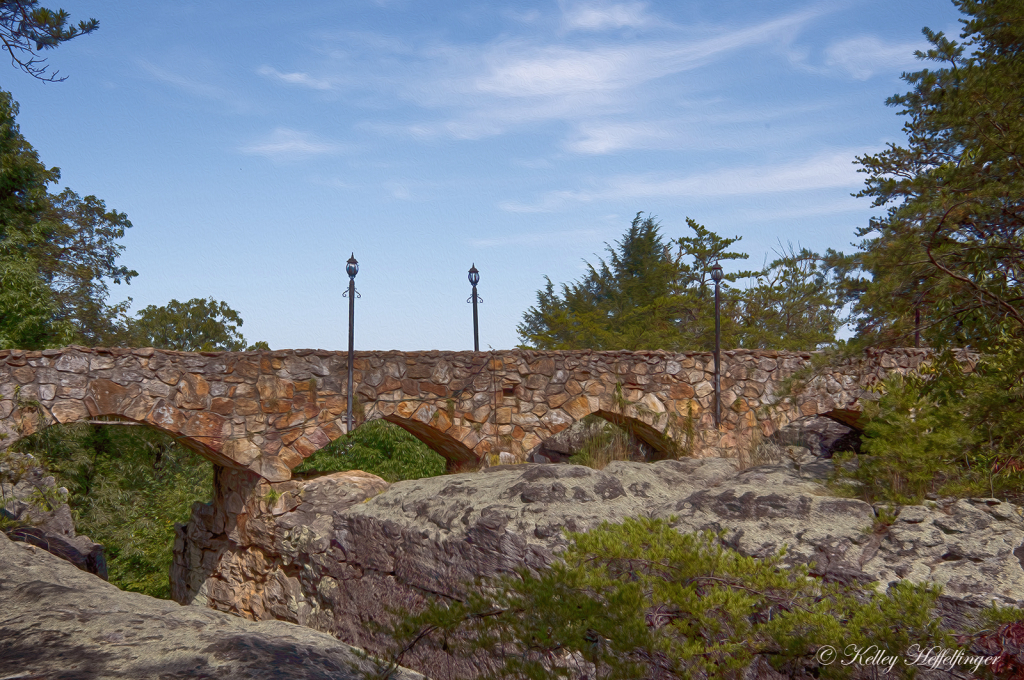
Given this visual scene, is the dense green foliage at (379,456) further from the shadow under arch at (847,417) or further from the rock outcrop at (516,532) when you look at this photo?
the shadow under arch at (847,417)

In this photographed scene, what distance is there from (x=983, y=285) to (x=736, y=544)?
2.44m

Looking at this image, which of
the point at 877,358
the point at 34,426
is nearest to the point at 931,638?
the point at 34,426

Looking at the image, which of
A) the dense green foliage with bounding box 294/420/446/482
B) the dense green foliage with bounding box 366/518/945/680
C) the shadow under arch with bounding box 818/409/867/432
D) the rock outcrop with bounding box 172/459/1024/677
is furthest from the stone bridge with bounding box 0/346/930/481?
the dense green foliage with bounding box 294/420/446/482

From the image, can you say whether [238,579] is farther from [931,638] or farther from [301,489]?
[931,638]

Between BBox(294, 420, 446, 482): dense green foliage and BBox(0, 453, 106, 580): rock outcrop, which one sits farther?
BBox(294, 420, 446, 482): dense green foliage

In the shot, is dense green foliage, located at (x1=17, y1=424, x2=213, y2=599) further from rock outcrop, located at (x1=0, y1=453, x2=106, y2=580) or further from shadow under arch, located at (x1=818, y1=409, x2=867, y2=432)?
shadow under arch, located at (x1=818, y1=409, x2=867, y2=432)

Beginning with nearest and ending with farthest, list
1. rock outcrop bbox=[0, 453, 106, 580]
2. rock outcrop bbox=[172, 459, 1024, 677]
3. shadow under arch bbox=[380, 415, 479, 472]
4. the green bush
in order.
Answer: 1. rock outcrop bbox=[172, 459, 1024, 677]
2. the green bush
3. rock outcrop bbox=[0, 453, 106, 580]
4. shadow under arch bbox=[380, 415, 479, 472]

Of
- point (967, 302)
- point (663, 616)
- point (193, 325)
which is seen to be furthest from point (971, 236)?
point (193, 325)

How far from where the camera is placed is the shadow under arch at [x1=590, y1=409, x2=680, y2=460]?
11311 mm

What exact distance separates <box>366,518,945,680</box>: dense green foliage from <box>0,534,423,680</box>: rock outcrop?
916 mm

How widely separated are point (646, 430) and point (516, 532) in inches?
221

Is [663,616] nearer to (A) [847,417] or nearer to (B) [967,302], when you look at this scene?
(B) [967,302]

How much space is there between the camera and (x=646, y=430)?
11594 mm

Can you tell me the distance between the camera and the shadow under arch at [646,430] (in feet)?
37.1
